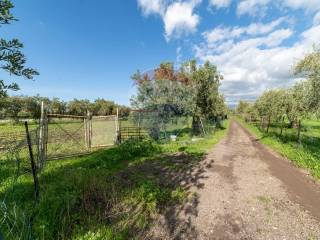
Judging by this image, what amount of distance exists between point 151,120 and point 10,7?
13.8m

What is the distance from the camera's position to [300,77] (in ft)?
48.2

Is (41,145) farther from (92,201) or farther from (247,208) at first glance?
(247,208)

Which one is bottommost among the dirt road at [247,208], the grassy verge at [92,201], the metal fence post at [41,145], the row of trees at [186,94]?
the dirt road at [247,208]

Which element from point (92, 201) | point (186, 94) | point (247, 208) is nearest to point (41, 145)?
point (92, 201)

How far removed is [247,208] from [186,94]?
14796 millimetres

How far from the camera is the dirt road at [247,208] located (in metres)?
4.29

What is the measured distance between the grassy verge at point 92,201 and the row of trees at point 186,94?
9855 millimetres

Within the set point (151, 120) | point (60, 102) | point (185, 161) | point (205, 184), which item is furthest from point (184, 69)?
point (60, 102)

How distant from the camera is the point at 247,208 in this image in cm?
531

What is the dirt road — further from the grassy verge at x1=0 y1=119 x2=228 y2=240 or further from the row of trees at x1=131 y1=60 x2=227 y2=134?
the row of trees at x1=131 y1=60 x2=227 y2=134

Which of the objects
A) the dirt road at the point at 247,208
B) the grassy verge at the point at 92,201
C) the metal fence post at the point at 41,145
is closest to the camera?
the grassy verge at the point at 92,201

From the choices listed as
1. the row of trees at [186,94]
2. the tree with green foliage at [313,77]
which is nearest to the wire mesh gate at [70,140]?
the row of trees at [186,94]

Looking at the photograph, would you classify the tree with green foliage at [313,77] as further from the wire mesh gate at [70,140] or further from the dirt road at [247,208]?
the wire mesh gate at [70,140]

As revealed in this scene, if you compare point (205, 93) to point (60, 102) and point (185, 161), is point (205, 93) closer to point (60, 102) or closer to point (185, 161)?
point (185, 161)
